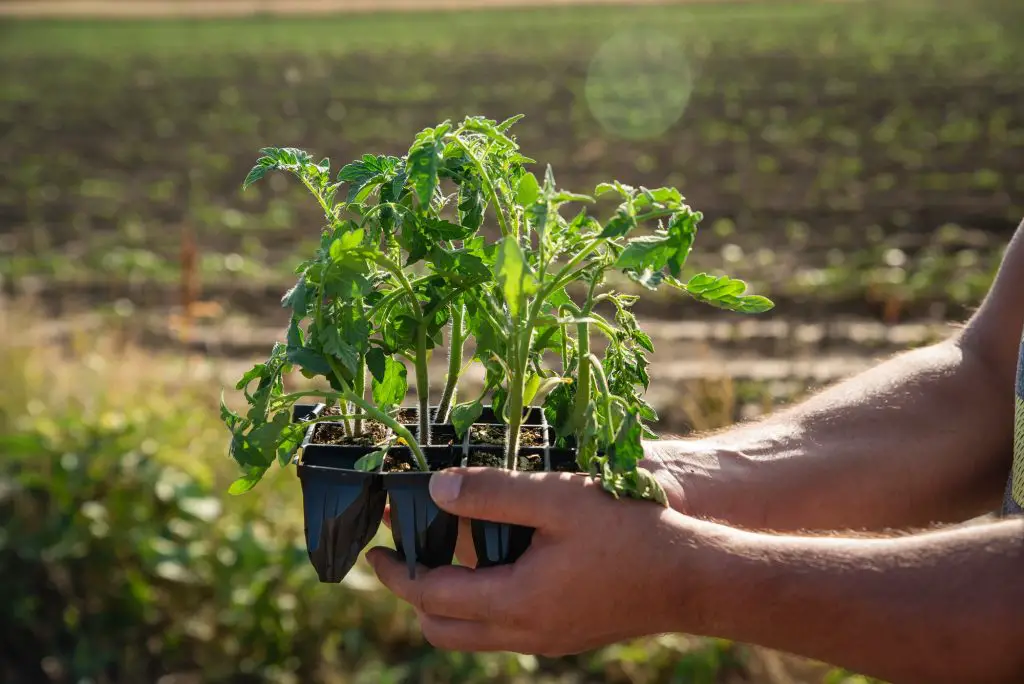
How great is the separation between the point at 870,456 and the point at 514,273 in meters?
0.84

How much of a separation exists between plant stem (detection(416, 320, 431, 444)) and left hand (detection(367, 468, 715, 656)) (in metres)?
0.23

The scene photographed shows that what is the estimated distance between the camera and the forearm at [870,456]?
1.61 m

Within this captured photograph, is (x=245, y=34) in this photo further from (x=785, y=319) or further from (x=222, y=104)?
(x=785, y=319)

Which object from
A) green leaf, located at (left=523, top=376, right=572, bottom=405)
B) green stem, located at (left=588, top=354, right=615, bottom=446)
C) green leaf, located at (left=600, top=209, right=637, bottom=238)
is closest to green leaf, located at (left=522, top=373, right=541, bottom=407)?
green leaf, located at (left=523, top=376, right=572, bottom=405)

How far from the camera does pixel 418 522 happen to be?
1.31 meters

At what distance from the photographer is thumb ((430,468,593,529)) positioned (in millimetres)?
1216

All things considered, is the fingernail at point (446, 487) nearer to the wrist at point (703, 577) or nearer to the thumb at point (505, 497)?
the thumb at point (505, 497)

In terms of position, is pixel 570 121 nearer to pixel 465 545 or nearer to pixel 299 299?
pixel 465 545

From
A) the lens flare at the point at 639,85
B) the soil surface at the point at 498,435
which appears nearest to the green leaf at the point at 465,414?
the soil surface at the point at 498,435

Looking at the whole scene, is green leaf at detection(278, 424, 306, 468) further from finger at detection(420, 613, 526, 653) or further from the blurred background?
the blurred background

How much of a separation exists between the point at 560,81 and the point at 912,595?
594 inches

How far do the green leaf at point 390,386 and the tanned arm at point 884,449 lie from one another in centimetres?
41

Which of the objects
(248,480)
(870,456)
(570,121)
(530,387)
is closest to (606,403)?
(530,387)

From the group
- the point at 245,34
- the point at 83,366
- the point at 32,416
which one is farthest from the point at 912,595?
the point at 245,34
